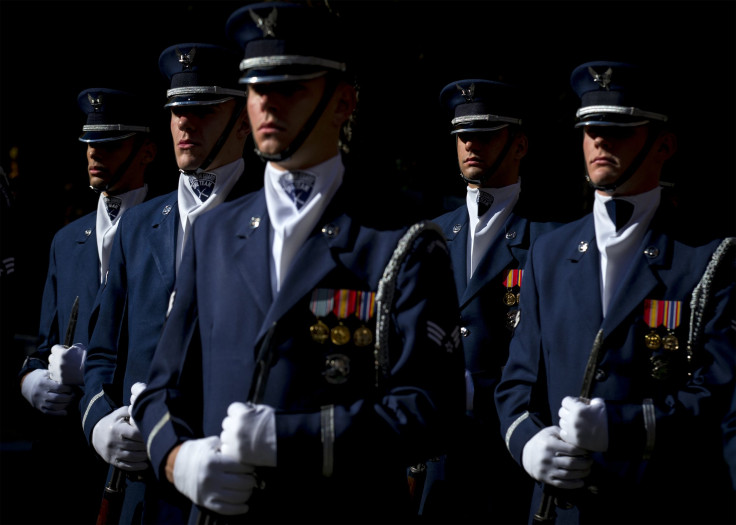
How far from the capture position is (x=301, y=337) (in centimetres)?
381

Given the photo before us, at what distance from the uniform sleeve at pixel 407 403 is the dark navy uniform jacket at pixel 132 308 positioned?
5.70ft

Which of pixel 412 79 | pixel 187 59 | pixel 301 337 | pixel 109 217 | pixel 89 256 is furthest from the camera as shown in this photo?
pixel 412 79

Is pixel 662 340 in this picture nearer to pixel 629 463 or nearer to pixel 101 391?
pixel 629 463

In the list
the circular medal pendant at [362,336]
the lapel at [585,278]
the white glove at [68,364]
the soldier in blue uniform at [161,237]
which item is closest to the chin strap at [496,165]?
the soldier in blue uniform at [161,237]

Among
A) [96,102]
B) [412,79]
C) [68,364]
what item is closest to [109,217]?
[96,102]

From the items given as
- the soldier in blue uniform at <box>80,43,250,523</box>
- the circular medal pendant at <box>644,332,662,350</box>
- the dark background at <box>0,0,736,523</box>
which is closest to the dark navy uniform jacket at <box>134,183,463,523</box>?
the circular medal pendant at <box>644,332,662,350</box>

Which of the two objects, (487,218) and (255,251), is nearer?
(255,251)

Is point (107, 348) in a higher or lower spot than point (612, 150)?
lower

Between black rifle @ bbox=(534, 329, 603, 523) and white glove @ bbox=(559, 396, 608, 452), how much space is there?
0.08m

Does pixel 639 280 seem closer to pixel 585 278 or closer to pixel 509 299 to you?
pixel 585 278

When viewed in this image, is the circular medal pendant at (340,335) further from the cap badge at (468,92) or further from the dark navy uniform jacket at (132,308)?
the cap badge at (468,92)

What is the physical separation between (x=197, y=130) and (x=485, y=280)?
1887 millimetres

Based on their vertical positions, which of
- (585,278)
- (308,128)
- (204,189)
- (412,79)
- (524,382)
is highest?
(412,79)

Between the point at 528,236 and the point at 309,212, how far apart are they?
2.85 m
